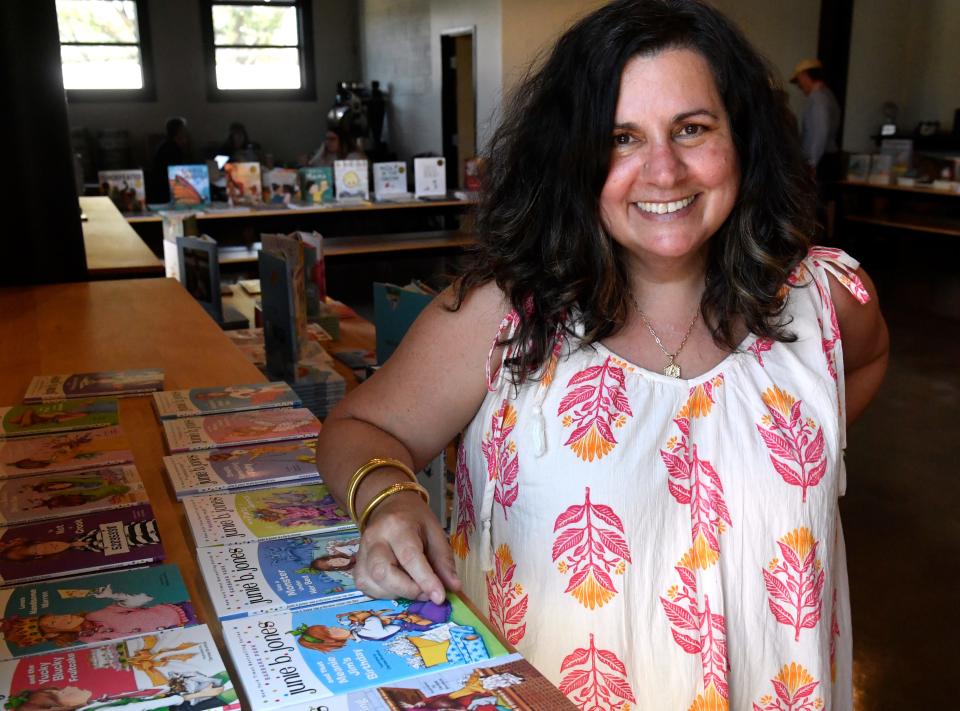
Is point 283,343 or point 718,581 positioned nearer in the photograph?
point 718,581

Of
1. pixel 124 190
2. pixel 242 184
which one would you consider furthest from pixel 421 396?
pixel 242 184

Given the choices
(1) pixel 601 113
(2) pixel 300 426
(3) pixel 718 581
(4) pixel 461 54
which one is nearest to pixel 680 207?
(1) pixel 601 113

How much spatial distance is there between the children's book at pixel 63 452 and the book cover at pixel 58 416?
30mm

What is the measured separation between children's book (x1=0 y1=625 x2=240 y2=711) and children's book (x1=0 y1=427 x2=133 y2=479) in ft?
1.97

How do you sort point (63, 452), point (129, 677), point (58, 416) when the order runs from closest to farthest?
point (129, 677)
point (63, 452)
point (58, 416)

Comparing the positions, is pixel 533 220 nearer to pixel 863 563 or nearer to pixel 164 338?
pixel 164 338

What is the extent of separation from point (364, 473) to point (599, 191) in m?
0.50

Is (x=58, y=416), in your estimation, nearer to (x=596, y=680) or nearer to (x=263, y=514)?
(x=263, y=514)

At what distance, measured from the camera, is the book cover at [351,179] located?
8.32 meters

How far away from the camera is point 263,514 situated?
4.35 ft

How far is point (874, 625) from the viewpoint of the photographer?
10.7 feet

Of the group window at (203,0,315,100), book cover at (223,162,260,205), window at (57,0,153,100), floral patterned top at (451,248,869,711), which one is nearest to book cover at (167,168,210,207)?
book cover at (223,162,260,205)

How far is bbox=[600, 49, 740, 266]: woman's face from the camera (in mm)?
1294

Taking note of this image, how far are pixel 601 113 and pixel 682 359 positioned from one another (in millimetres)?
374
